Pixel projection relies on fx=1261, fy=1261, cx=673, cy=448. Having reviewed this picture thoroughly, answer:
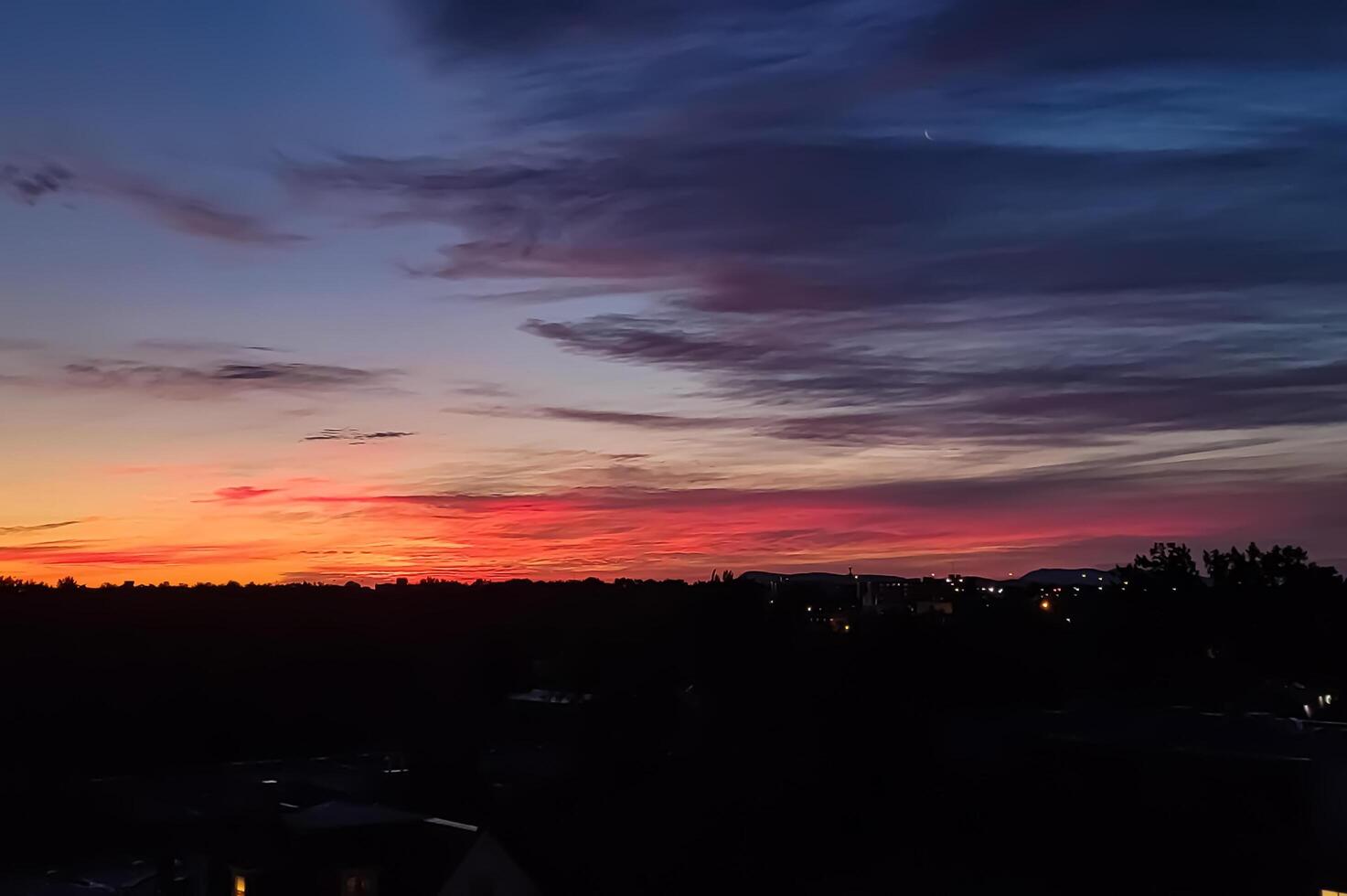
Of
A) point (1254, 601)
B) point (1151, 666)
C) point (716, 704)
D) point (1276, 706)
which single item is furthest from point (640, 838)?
point (1254, 601)

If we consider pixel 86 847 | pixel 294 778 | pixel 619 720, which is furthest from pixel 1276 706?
pixel 86 847

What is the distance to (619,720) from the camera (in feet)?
88.0

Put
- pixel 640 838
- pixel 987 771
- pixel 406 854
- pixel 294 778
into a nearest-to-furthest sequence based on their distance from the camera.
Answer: pixel 640 838, pixel 987 771, pixel 406 854, pixel 294 778

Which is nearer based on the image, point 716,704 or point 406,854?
point 406,854

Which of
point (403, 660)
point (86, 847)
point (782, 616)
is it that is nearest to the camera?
point (86, 847)

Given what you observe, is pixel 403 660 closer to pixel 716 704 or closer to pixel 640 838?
pixel 716 704

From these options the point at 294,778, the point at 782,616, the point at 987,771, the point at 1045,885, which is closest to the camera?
the point at 1045,885

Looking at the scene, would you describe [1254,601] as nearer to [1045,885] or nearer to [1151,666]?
[1151,666]

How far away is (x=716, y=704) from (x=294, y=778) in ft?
58.4

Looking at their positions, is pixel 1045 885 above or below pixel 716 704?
below

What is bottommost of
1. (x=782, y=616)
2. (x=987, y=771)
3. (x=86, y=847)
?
(x=86, y=847)

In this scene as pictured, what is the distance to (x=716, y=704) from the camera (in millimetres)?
28266

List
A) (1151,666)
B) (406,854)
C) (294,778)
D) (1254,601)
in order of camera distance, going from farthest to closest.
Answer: (1254,601)
(1151,666)
(294,778)
(406,854)

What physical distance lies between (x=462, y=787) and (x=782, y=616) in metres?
22.6
